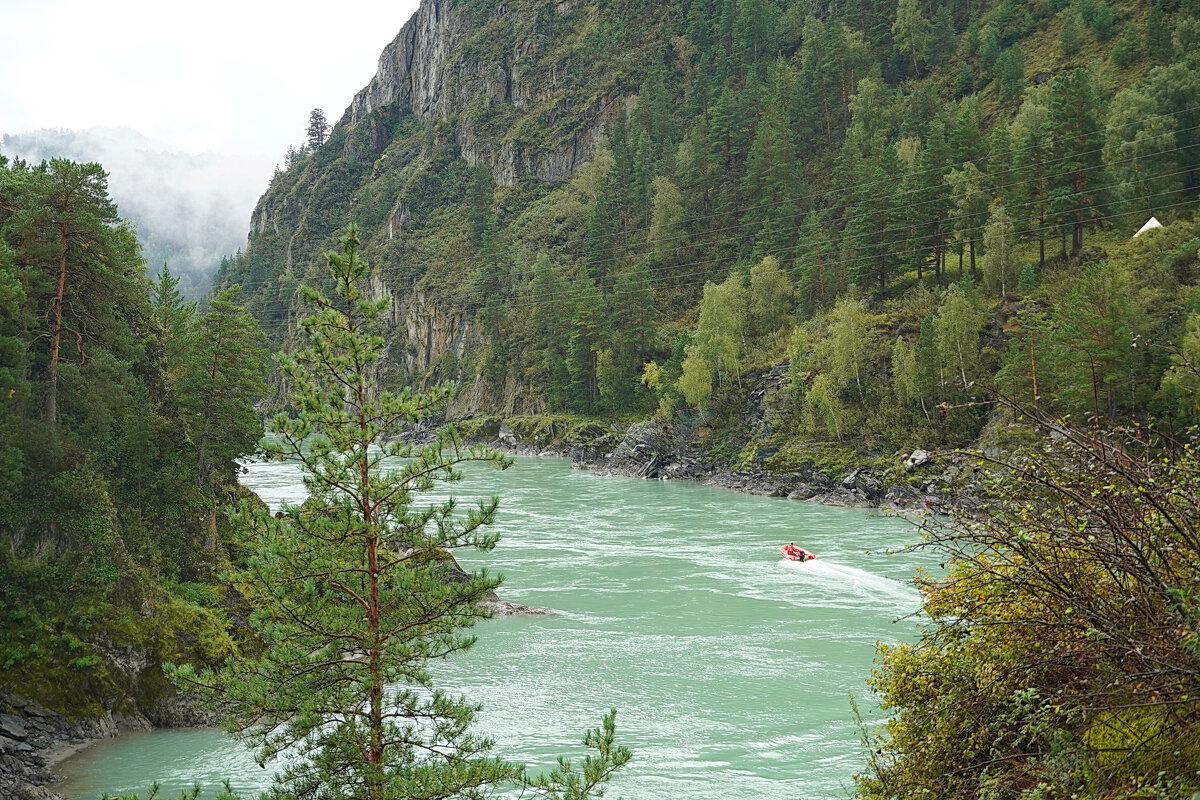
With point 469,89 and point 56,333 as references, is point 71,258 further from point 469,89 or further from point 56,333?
point 469,89

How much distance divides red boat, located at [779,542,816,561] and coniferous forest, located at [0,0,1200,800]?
10.5 m

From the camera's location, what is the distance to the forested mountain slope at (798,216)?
2147 inches

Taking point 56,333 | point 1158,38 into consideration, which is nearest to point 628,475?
point 56,333

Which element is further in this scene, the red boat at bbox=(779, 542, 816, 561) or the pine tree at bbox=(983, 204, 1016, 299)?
the pine tree at bbox=(983, 204, 1016, 299)

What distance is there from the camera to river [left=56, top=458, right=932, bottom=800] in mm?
18953

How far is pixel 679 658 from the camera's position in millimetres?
26719

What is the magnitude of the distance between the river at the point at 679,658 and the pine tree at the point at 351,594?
6074 millimetres

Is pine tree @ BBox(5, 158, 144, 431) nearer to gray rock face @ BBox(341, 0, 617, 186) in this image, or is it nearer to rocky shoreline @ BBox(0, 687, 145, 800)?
rocky shoreline @ BBox(0, 687, 145, 800)

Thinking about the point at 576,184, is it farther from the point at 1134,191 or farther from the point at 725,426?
the point at 1134,191

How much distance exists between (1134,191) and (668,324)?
44.4 m

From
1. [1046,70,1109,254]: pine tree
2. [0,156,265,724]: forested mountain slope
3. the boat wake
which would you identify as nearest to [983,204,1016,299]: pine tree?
[1046,70,1109,254]: pine tree

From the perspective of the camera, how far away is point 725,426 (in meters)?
71.5

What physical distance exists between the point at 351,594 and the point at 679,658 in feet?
56.7

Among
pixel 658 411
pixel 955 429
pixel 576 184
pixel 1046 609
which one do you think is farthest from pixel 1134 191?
pixel 576 184
